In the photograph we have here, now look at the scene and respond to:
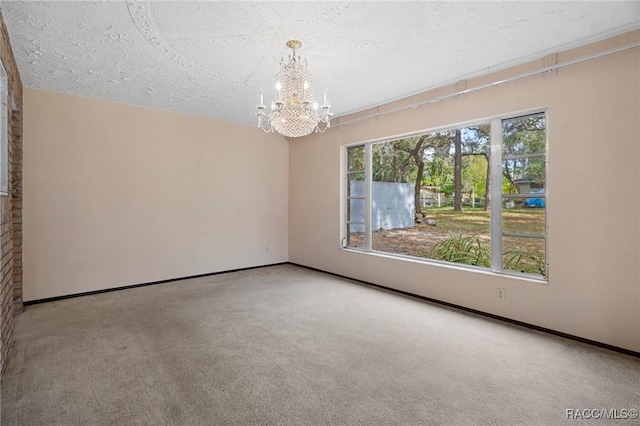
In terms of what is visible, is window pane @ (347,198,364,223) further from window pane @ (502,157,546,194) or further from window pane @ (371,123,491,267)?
window pane @ (502,157,546,194)

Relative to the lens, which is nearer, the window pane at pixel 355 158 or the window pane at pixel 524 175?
the window pane at pixel 524 175

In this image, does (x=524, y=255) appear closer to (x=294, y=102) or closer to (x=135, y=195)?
(x=294, y=102)

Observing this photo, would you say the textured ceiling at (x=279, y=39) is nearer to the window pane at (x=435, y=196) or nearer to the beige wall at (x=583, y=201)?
the beige wall at (x=583, y=201)

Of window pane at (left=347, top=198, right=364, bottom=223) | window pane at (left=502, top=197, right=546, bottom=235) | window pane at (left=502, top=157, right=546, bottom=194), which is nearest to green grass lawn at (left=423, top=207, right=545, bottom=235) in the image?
window pane at (left=502, top=197, right=546, bottom=235)

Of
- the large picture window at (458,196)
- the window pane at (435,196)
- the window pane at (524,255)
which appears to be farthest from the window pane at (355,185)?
the window pane at (524,255)

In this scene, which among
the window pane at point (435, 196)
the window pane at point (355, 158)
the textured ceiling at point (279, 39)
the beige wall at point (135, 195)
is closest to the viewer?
the textured ceiling at point (279, 39)

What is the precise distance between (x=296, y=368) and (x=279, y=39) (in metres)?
2.64

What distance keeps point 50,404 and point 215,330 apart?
1.30 m

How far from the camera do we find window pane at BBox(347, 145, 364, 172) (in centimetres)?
512

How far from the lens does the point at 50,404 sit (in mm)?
1967

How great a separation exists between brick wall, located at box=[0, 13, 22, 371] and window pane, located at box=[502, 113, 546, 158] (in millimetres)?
4489

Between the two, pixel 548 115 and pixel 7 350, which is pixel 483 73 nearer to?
pixel 548 115

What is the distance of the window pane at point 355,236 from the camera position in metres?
5.15

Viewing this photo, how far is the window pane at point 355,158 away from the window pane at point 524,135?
83.9 inches
